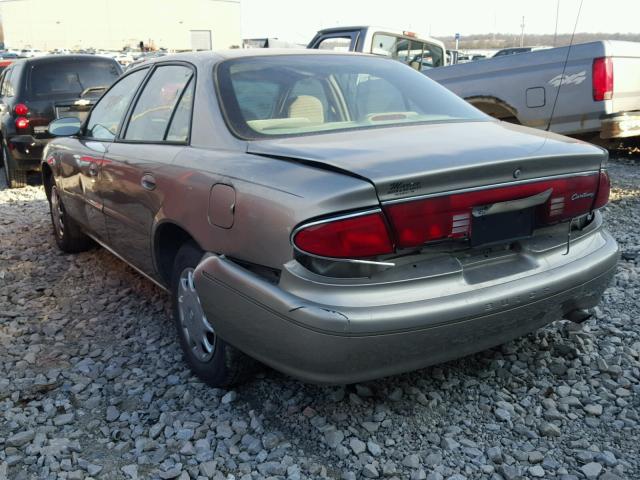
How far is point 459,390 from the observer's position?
292 centimetres

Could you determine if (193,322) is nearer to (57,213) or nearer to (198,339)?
(198,339)

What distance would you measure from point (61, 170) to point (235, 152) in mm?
2727

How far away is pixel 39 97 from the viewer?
836 centimetres

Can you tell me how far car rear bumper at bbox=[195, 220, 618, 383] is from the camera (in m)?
2.21

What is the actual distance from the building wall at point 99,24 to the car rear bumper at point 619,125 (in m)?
69.9

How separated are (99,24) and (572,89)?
75460mm

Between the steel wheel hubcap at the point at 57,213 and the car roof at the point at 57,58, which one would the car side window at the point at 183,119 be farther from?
the car roof at the point at 57,58

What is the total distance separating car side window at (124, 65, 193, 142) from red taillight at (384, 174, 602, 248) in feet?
5.21

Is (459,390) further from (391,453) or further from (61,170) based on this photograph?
(61,170)

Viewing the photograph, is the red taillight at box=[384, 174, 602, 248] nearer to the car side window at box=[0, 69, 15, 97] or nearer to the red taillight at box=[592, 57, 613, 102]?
the red taillight at box=[592, 57, 613, 102]

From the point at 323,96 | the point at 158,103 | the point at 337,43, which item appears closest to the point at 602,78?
the point at 337,43

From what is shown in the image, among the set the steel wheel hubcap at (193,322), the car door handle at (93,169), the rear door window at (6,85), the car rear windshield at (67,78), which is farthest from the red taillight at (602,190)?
the rear door window at (6,85)

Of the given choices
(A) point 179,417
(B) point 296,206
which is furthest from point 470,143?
(A) point 179,417

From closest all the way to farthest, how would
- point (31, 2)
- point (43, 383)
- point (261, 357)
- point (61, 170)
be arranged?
point (261, 357), point (43, 383), point (61, 170), point (31, 2)
